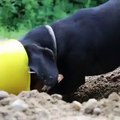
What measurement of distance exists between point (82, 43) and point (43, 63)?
1.50 ft

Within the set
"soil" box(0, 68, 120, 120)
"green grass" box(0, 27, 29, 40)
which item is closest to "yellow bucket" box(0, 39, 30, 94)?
"soil" box(0, 68, 120, 120)

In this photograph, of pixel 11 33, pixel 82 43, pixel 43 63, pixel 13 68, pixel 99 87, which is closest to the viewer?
pixel 13 68

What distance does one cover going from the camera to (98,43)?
4.24 m

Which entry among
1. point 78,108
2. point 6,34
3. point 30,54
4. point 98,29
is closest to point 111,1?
point 98,29

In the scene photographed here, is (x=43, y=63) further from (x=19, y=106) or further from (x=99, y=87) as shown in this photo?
(x=19, y=106)

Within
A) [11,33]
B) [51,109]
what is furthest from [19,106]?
[11,33]

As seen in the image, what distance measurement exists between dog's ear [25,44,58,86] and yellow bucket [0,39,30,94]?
3.2 inches

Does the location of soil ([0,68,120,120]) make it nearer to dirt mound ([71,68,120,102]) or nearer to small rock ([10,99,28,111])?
small rock ([10,99,28,111])

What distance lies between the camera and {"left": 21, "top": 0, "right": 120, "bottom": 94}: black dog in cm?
412

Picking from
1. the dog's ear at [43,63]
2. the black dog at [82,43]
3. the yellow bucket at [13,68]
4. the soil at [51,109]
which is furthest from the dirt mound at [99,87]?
the soil at [51,109]

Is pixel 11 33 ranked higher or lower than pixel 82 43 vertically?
lower

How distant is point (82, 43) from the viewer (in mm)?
4184

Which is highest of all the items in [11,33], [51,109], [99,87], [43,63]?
[51,109]

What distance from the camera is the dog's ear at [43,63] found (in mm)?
3785
